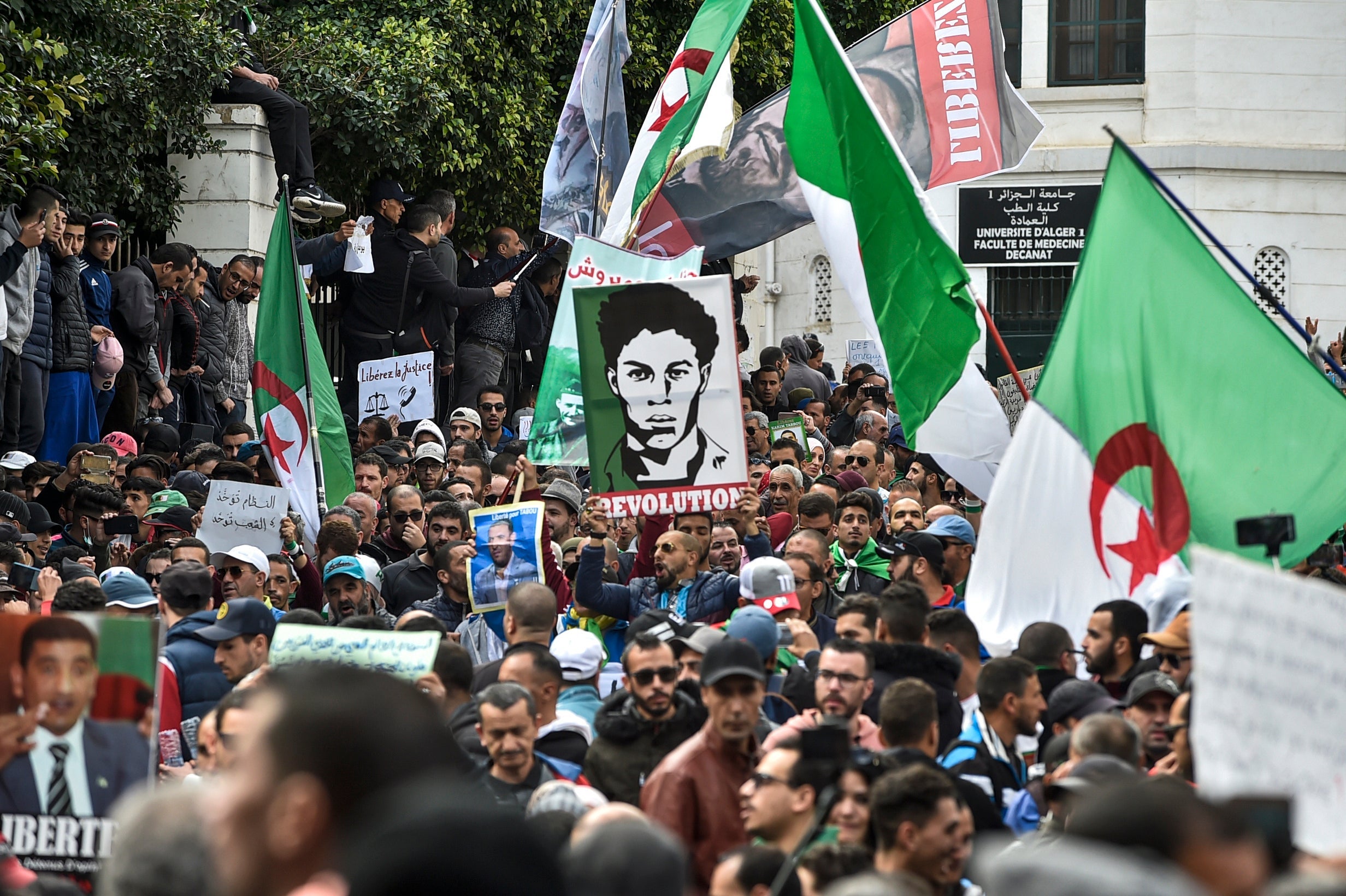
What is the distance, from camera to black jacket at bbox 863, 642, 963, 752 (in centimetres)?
721

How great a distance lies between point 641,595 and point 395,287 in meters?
7.77

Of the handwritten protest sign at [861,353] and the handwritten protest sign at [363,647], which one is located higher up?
the handwritten protest sign at [861,353]

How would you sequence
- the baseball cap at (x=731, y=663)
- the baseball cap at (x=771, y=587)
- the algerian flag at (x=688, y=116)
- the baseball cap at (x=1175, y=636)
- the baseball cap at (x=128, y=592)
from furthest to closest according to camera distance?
1. the algerian flag at (x=688, y=116)
2. the baseball cap at (x=128, y=592)
3. the baseball cap at (x=771, y=587)
4. the baseball cap at (x=1175, y=636)
5. the baseball cap at (x=731, y=663)

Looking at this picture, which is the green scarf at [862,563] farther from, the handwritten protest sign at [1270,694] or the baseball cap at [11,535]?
the handwritten protest sign at [1270,694]

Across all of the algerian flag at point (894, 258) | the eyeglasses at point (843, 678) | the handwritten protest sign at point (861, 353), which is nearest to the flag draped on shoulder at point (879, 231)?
the algerian flag at point (894, 258)

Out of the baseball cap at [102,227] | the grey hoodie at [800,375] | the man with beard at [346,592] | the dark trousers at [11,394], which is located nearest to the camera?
the man with beard at [346,592]

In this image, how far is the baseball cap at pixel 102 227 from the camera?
43.8 feet

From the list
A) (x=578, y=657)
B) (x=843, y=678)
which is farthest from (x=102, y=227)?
(x=843, y=678)

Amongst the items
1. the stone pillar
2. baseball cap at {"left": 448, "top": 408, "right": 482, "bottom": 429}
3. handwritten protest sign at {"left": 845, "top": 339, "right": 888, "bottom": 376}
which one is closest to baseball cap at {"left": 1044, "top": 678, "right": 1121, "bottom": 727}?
baseball cap at {"left": 448, "top": 408, "right": 482, "bottom": 429}

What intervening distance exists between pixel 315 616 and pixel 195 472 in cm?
451

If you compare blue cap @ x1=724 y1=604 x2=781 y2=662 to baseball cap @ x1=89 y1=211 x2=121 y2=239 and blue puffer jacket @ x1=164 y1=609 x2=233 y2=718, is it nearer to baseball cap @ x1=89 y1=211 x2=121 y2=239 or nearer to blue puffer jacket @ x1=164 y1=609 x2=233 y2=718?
blue puffer jacket @ x1=164 y1=609 x2=233 y2=718

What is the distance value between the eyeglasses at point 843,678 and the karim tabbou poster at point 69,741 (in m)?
2.41

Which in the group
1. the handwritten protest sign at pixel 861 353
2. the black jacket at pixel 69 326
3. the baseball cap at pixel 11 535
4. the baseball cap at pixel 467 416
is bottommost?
the baseball cap at pixel 11 535

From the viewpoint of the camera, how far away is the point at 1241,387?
27.1ft
